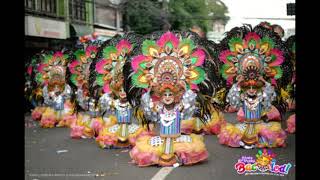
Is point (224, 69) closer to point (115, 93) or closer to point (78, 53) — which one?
point (115, 93)

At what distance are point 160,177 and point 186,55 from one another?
1452mm

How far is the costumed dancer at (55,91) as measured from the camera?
28.6ft

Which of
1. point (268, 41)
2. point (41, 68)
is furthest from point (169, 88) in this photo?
point (41, 68)

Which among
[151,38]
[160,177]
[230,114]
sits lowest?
[160,177]

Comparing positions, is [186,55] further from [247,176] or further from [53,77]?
[53,77]

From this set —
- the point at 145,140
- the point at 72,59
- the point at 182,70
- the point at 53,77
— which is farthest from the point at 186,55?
the point at 53,77

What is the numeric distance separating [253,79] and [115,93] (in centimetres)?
197

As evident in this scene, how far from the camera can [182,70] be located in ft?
18.8

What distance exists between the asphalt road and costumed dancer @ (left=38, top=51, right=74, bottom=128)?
2.32 meters

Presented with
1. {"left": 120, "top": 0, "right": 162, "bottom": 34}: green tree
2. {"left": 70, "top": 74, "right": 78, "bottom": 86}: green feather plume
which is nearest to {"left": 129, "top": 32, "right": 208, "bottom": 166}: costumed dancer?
{"left": 120, "top": 0, "right": 162, "bottom": 34}: green tree

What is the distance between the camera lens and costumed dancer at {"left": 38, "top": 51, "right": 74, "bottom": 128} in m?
8.73

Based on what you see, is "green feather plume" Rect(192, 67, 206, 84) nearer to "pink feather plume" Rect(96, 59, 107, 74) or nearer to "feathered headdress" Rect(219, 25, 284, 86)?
"feathered headdress" Rect(219, 25, 284, 86)

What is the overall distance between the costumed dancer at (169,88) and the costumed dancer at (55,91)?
2.98 m
